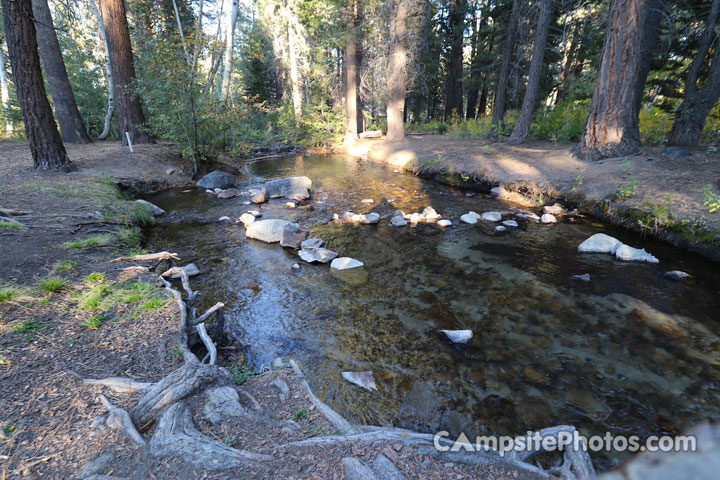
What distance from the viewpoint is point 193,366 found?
3166 millimetres

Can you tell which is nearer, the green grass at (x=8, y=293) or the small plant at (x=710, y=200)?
the green grass at (x=8, y=293)

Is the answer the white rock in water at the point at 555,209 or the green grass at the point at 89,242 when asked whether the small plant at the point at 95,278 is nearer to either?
the green grass at the point at 89,242

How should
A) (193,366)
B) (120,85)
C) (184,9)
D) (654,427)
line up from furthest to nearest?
(184,9) < (120,85) < (654,427) < (193,366)

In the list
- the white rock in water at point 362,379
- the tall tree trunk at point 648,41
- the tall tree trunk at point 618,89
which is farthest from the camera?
the tall tree trunk at point 648,41

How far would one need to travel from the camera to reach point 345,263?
21.8 feet

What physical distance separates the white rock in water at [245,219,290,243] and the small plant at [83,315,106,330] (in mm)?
4075

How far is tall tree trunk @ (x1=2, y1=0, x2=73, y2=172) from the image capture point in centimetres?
805

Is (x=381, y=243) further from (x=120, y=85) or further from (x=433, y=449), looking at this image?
(x=120, y=85)

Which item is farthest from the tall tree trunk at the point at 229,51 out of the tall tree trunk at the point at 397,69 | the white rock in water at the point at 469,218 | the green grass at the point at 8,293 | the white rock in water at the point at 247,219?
the green grass at the point at 8,293

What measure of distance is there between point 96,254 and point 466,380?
5.96 meters

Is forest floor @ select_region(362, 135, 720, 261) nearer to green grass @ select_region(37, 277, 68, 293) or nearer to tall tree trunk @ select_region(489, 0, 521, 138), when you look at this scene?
tall tree trunk @ select_region(489, 0, 521, 138)

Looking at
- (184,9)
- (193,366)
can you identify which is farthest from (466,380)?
(184,9)

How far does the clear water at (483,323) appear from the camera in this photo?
372cm

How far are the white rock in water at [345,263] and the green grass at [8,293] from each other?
4.35 meters
